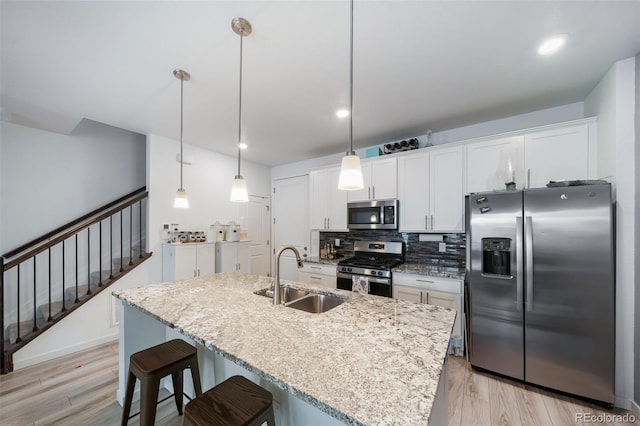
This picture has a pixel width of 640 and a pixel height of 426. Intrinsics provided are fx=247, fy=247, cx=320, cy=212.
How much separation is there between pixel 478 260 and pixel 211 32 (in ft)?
9.64

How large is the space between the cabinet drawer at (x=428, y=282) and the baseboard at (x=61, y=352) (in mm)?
3641

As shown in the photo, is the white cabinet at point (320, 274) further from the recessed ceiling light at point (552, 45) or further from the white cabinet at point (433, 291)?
the recessed ceiling light at point (552, 45)

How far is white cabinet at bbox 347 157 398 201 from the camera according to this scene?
343 cm

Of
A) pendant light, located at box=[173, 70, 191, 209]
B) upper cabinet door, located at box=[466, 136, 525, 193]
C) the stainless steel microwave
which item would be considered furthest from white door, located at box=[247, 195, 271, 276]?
upper cabinet door, located at box=[466, 136, 525, 193]

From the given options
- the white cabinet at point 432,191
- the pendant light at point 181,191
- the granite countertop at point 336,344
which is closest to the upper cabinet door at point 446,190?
the white cabinet at point 432,191

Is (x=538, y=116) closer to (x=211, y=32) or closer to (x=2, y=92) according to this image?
(x=211, y=32)

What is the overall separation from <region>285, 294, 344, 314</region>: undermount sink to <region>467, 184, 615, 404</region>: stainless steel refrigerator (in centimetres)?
151

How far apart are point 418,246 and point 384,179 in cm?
105

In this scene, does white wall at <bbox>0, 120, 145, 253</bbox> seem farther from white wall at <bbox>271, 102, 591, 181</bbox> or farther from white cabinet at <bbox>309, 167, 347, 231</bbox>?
white wall at <bbox>271, 102, 591, 181</bbox>

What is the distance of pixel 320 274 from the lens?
12.0 ft

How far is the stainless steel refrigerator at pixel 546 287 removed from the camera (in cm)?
196

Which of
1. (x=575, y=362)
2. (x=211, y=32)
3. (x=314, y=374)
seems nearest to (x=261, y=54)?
(x=211, y=32)

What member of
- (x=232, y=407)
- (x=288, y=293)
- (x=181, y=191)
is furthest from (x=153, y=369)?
(x=181, y=191)

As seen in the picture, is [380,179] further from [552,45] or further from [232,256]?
[232,256]
